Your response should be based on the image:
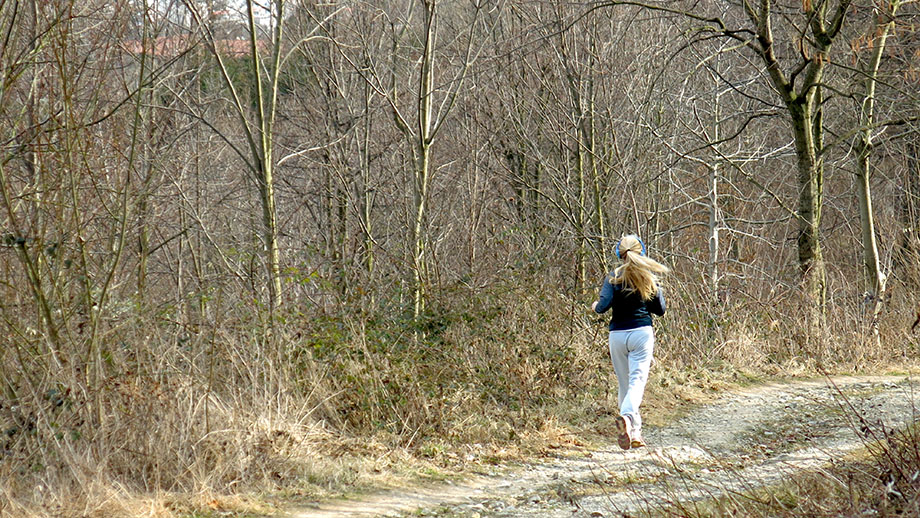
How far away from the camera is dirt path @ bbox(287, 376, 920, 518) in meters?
6.67

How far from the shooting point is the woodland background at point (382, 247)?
6957 mm

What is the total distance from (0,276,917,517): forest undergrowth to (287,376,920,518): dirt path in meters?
0.38

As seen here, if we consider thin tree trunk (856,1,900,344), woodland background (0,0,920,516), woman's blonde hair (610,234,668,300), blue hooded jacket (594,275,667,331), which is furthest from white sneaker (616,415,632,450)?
thin tree trunk (856,1,900,344)

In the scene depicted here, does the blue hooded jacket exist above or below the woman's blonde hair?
below

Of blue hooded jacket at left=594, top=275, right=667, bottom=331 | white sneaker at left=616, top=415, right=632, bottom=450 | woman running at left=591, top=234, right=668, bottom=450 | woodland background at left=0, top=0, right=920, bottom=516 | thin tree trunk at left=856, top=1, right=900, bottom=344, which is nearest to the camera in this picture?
woodland background at left=0, top=0, right=920, bottom=516

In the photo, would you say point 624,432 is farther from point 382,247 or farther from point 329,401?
point 382,247

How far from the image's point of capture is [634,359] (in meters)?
8.36

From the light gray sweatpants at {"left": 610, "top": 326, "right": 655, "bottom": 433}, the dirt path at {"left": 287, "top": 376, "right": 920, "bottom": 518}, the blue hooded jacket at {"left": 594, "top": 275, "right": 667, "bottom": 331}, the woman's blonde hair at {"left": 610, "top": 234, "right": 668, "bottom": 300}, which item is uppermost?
the woman's blonde hair at {"left": 610, "top": 234, "right": 668, "bottom": 300}

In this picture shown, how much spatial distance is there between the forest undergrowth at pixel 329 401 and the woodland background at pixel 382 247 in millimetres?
30

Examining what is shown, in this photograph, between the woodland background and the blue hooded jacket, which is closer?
the woodland background

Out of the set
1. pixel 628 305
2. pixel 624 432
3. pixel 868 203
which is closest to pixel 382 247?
Answer: pixel 628 305

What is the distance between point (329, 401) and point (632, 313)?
3.03 metres

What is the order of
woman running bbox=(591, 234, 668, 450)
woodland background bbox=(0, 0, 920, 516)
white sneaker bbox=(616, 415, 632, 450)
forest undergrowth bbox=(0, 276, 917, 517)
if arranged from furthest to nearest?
woman running bbox=(591, 234, 668, 450), white sneaker bbox=(616, 415, 632, 450), woodland background bbox=(0, 0, 920, 516), forest undergrowth bbox=(0, 276, 917, 517)

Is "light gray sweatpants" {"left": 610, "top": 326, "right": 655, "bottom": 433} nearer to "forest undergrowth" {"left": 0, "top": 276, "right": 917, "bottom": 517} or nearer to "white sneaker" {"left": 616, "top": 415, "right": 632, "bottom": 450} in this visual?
"white sneaker" {"left": 616, "top": 415, "right": 632, "bottom": 450}
